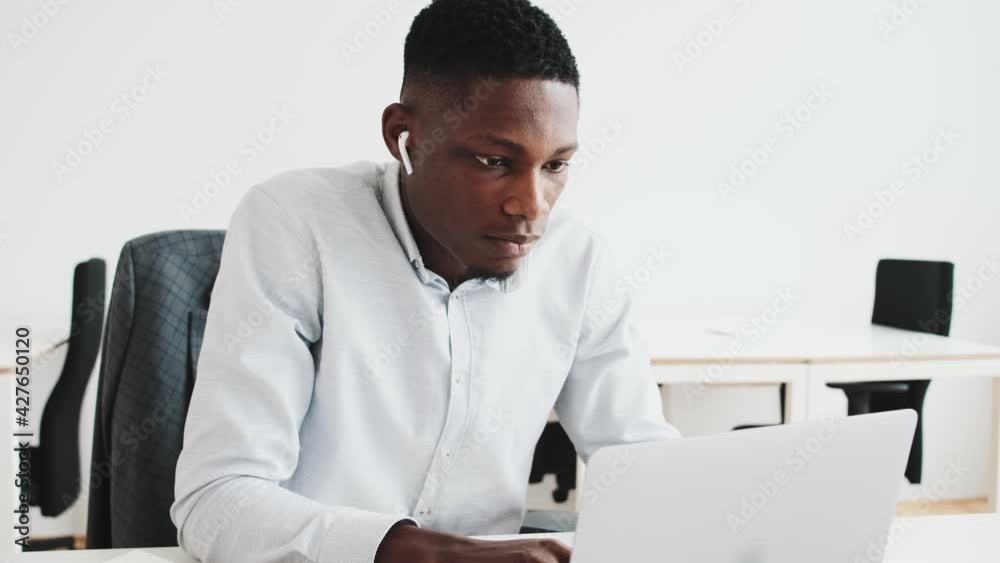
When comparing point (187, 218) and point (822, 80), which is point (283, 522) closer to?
point (187, 218)

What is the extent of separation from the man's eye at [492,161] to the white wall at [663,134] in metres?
2.27

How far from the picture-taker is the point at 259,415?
92 centimetres

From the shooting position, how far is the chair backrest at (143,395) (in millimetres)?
1028

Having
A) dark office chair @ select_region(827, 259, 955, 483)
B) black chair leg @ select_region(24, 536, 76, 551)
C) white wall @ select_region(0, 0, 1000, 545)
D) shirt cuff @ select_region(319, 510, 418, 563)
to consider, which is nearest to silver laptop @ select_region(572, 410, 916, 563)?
shirt cuff @ select_region(319, 510, 418, 563)

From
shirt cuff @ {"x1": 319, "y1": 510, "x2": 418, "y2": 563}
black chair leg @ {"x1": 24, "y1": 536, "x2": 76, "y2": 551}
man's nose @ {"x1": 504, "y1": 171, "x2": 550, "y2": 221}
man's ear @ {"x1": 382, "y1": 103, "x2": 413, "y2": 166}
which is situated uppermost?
man's ear @ {"x1": 382, "y1": 103, "x2": 413, "y2": 166}

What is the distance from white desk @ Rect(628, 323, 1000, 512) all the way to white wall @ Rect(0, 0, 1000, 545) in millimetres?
812

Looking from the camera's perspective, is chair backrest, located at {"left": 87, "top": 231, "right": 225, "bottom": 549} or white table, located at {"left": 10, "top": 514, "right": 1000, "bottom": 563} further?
chair backrest, located at {"left": 87, "top": 231, "right": 225, "bottom": 549}

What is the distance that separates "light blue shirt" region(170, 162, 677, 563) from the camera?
896mm

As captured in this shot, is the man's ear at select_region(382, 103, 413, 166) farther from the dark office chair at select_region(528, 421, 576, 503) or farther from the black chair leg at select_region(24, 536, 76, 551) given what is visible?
the black chair leg at select_region(24, 536, 76, 551)

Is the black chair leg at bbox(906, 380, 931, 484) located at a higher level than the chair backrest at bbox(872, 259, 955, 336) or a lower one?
lower

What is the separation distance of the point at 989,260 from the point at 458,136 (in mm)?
3493

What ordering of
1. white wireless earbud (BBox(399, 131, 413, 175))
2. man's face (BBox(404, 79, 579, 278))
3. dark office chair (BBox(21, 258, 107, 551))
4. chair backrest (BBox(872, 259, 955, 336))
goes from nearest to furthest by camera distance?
man's face (BBox(404, 79, 579, 278)) < white wireless earbud (BBox(399, 131, 413, 175)) < dark office chair (BBox(21, 258, 107, 551)) < chair backrest (BBox(872, 259, 955, 336))

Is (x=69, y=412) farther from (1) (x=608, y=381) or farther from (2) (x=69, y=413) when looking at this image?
(1) (x=608, y=381)

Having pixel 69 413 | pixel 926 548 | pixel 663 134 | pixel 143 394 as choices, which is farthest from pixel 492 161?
pixel 663 134
